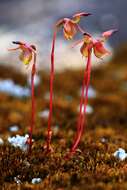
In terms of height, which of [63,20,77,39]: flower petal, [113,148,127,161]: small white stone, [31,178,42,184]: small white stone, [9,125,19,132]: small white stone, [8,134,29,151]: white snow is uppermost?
[63,20,77,39]: flower petal

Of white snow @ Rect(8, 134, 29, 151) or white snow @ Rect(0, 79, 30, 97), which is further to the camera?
white snow @ Rect(0, 79, 30, 97)

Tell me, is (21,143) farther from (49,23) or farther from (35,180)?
(49,23)

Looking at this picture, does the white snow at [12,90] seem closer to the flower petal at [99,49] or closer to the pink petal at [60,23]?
the pink petal at [60,23]

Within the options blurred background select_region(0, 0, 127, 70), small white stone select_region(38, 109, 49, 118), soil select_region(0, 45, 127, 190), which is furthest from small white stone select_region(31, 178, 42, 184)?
blurred background select_region(0, 0, 127, 70)

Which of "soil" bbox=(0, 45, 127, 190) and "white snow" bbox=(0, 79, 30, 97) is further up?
"white snow" bbox=(0, 79, 30, 97)

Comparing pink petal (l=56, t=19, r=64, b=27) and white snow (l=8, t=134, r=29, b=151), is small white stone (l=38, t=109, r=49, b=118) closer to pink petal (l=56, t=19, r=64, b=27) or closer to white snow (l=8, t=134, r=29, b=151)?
white snow (l=8, t=134, r=29, b=151)

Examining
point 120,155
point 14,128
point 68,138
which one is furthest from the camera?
point 14,128

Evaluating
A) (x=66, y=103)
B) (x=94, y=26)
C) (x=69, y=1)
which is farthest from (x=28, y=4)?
(x=66, y=103)

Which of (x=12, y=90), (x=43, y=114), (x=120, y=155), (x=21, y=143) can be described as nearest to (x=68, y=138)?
(x=21, y=143)
